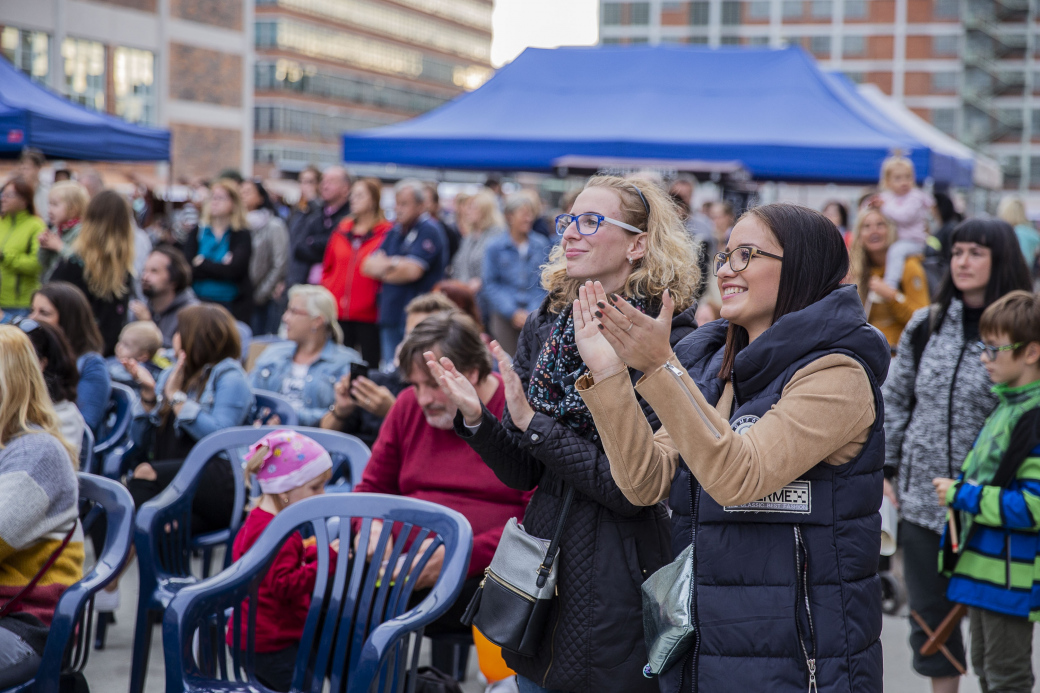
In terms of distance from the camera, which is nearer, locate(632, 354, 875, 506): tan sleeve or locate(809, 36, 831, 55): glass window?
locate(632, 354, 875, 506): tan sleeve

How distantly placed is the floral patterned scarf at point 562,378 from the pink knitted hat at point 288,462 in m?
1.26

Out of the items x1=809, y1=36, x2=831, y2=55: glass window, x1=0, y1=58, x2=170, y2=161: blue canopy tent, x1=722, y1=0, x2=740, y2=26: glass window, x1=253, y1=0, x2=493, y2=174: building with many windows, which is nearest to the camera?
x1=0, y1=58, x2=170, y2=161: blue canopy tent

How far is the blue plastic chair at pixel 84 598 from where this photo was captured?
2904 millimetres

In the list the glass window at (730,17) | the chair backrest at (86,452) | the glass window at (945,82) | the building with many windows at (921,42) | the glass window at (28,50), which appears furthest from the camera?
the glass window at (730,17)

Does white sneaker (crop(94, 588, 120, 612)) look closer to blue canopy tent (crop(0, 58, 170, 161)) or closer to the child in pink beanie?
the child in pink beanie

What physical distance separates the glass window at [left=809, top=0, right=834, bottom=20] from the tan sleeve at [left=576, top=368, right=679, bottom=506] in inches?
3219

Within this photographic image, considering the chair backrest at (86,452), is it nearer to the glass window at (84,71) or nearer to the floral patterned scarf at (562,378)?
the floral patterned scarf at (562,378)

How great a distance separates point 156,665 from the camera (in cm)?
427

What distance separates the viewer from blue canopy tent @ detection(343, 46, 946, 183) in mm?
9758

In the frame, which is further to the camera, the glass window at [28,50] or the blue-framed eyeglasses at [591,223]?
the glass window at [28,50]

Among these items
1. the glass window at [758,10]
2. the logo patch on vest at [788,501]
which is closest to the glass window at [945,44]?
the glass window at [758,10]

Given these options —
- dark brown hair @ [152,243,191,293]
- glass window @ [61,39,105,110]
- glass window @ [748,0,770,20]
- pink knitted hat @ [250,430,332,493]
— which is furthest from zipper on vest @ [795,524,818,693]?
glass window @ [748,0,770,20]

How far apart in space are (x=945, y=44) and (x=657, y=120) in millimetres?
73174

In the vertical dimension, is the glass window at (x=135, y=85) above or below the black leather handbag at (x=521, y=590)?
above
